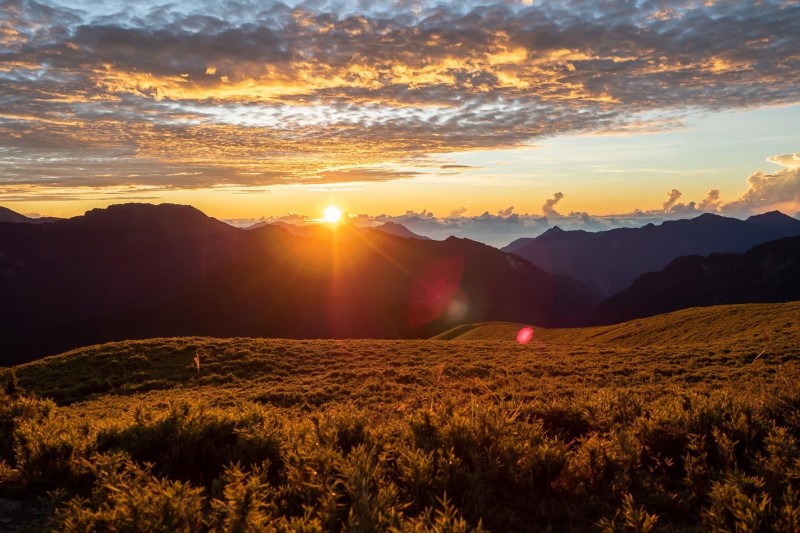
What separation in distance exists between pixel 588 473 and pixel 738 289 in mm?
238861

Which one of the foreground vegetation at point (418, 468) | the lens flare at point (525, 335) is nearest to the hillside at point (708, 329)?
the lens flare at point (525, 335)

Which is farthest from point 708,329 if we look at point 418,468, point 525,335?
point 418,468

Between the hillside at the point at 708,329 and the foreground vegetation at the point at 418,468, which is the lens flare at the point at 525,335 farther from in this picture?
the foreground vegetation at the point at 418,468

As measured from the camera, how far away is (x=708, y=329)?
110ft

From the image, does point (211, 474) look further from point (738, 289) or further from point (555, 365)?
point (738, 289)

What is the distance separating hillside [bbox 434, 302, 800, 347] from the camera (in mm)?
27919

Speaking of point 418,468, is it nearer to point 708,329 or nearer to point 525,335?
point 708,329

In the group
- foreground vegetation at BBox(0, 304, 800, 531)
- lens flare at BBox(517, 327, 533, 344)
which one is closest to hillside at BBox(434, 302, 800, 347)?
lens flare at BBox(517, 327, 533, 344)

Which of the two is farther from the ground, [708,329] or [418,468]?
[418,468]

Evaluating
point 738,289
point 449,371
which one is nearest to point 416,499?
point 449,371

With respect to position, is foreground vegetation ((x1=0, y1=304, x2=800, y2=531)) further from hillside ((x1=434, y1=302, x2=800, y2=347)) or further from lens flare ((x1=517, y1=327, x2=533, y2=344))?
lens flare ((x1=517, y1=327, x2=533, y2=344))

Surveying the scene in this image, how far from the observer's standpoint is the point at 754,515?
4965 millimetres

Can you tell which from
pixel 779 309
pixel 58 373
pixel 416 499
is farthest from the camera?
pixel 779 309

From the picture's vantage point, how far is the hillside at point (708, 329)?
27919 mm
